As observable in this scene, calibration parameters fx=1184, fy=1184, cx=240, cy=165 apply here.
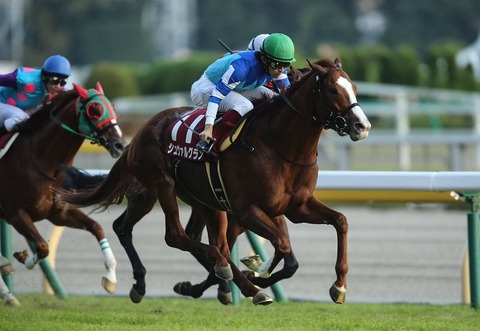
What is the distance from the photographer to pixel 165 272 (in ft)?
31.4

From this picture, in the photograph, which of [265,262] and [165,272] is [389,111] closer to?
[165,272]

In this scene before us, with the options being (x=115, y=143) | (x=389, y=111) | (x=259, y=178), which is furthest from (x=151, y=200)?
(x=389, y=111)

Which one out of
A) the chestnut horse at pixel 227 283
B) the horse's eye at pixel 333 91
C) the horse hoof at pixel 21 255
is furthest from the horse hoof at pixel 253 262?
the horse hoof at pixel 21 255

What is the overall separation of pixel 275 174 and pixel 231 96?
69 cm

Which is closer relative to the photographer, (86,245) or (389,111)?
(86,245)

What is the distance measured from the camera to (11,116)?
8516mm

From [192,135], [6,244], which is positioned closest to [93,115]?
[192,135]

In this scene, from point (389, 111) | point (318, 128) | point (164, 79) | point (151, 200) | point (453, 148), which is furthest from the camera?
point (164, 79)

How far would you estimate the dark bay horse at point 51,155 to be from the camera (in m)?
8.10

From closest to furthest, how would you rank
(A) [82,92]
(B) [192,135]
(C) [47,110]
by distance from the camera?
(B) [192,135]
(A) [82,92]
(C) [47,110]

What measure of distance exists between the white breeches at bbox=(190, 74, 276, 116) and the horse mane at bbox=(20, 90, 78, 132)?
119cm

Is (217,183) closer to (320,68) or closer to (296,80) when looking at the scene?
(296,80)

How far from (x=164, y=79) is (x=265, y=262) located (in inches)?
1017

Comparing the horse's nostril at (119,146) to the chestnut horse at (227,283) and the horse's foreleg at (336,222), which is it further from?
the horse's foreleg at (336,222)
